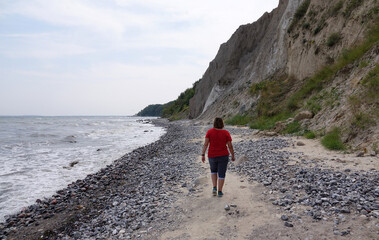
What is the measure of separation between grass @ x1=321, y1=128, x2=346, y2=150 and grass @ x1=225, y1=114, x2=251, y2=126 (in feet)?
54.5

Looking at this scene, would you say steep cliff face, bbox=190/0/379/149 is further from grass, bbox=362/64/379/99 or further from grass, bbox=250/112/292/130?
grass, bbox=250/112/292/130

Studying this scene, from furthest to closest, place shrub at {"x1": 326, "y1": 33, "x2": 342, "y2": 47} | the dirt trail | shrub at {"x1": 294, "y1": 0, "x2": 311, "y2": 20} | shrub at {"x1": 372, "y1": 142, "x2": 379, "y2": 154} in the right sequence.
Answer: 1. shrub at {"x1": 294, "y1": 0, "x2": 311, "y2": 20}
2. shrub at {"x1": 326, "y1": 33, "x2": 342, "y2": 47}
3. shrub at {"x1": 372, "y1": 142, "x2": 379, "y2": 154}
4. the dirt trail

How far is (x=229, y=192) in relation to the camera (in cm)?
621

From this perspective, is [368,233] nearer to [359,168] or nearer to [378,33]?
[359,168]

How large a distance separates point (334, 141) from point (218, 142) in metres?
6.00

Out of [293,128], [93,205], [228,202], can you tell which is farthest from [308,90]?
[93,205]

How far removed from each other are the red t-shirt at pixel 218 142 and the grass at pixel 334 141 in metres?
5.55

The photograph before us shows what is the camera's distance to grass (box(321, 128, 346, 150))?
9.18m

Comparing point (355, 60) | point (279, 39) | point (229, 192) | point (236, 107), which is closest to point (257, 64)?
point (279, 39)

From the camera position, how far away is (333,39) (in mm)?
19359

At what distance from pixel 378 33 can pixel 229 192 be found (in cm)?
1484

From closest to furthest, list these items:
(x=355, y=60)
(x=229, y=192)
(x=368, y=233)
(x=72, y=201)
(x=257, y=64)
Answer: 1. (x=368, y=233)
2. (x=229, y=192)
3. (x=72, y=201)
4. (x=355, y=60)
5. (x=257, y=64)

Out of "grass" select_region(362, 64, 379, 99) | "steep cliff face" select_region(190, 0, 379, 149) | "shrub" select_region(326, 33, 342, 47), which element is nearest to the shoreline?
"steep cliff face" select_region(190, 0, 379, 149)

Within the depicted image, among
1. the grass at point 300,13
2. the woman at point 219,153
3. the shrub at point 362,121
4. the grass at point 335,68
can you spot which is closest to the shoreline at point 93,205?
the woman at point 219,153
